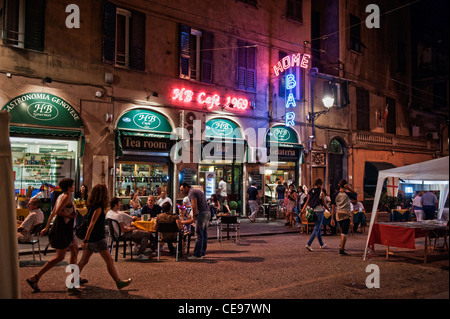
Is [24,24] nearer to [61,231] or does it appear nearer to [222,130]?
[222,130]

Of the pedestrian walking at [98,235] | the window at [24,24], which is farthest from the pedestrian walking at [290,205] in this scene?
the window at [24,24]

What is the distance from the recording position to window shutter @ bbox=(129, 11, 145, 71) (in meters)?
14.0

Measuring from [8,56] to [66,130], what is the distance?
289 centimetres

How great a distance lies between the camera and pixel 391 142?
77.7 ft

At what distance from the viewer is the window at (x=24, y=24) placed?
1145 centimetres

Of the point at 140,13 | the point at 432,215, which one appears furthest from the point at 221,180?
the point at 432,215

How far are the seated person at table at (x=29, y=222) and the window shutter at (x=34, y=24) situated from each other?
662cm

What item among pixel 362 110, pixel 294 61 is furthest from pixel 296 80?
pixel 362 110

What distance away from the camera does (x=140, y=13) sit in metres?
14.1

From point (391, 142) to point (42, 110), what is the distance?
2113 cm

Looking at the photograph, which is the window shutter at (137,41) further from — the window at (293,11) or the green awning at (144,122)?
the window at (293,11)

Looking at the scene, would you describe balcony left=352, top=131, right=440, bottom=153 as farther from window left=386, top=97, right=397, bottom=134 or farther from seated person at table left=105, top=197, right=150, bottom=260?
seated person at table left=105, top=197, right=150, bottom=260

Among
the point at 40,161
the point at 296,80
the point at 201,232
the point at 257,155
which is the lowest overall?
the point at 201,232

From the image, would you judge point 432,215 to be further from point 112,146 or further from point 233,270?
point 112,146
